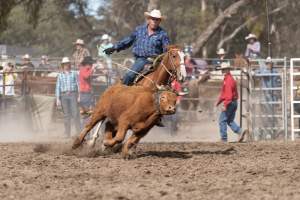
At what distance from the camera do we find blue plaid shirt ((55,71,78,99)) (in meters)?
17.4

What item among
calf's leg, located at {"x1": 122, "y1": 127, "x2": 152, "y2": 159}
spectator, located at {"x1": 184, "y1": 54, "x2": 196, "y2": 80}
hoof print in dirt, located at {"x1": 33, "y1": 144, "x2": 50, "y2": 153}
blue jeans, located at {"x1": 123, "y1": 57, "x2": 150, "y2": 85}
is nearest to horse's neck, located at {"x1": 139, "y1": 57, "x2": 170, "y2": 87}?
blue jeans, located at {"x1": 123, "y1": 57, "x2": 150, "y2": 85}

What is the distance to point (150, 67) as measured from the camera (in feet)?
36.7

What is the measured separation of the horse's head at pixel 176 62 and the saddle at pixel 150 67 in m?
0.21

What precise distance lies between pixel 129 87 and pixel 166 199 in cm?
405

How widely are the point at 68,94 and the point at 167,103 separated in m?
7.65

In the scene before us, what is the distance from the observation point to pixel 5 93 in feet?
60.6

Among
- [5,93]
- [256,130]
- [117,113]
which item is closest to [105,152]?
[117,113]

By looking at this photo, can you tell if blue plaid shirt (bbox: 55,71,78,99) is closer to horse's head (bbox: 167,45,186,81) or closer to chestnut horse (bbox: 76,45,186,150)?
chestnut horse (bbox: 76,45,186,150)

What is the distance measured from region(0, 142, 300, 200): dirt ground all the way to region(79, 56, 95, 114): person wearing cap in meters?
5.67

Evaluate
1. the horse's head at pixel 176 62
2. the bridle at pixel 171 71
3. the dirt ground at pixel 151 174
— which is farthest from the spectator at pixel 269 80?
the horse's head at pixel 176 62

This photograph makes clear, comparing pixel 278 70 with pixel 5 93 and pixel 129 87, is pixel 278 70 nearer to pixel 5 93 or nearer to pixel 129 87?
pixel 5 93

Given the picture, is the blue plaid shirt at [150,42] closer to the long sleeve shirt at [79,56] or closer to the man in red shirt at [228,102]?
the man in red shirt at [228,102]

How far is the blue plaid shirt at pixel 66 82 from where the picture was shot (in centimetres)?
1744

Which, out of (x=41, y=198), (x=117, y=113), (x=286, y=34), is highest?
(x=286, y=34)
